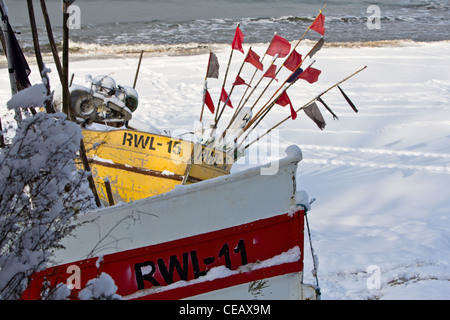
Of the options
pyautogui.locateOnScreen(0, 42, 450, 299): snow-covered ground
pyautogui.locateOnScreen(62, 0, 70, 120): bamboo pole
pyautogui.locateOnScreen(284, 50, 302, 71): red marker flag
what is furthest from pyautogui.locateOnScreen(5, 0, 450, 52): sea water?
pyautogui.locateOnScreen(62, 0, 70, 120): bamboo pole

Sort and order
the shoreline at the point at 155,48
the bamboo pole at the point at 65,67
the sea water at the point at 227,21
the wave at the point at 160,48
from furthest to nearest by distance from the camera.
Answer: the sea water at the point at 227,21 < the wave at the point at 160,48 < the shoreline at the point at 155,48 < the bamboo pole at the point at 65,67

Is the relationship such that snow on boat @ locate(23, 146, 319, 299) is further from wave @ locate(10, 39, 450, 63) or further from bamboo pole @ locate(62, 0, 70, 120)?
wave @ locate(10, 39, 450, 63)

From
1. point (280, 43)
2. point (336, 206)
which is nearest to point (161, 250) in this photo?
point (280, 43)

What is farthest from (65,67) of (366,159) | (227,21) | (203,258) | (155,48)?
(227,21)

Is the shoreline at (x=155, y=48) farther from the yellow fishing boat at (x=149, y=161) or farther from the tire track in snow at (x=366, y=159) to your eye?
the yellow fishing boat at (x=149, y=161)

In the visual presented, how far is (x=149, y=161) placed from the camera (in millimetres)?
5461

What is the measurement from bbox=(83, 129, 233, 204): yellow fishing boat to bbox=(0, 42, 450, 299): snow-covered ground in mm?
→ 1427

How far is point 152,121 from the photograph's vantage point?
9383 millimetres

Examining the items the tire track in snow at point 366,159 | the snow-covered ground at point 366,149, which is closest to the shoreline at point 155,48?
the snow-covered ground at point 366,149

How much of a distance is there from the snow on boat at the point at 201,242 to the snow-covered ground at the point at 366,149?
1.09 metres

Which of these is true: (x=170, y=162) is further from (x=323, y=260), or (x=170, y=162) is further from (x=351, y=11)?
(x=351, y=11)

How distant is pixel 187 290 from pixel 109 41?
12.6 m

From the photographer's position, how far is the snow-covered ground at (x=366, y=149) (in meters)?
5.46
